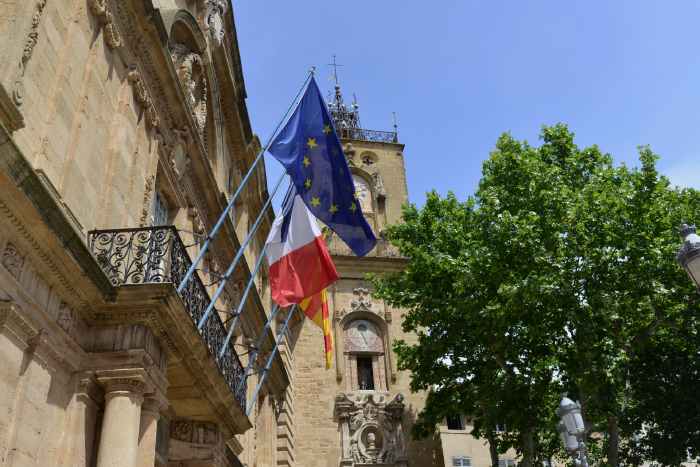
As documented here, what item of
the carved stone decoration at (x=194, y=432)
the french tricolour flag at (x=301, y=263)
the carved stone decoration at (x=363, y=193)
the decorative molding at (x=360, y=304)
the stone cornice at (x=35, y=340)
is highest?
the carved stone decoration at (x=363, y=193)

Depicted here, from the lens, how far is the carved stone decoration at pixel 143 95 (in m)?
12.0

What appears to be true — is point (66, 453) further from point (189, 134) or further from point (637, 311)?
point (637, 311)

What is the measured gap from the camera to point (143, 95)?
12.4 metres

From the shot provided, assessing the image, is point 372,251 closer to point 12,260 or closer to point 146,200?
point 146,200

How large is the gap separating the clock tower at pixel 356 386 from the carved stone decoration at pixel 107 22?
1830 cm

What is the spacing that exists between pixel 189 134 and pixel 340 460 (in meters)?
A: 15.6

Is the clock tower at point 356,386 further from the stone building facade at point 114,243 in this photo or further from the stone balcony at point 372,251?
the stone building facade at point 114,243

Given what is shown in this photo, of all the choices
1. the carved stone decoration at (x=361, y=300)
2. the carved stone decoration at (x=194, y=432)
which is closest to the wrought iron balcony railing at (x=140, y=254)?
the carved stone decoration at (x=194, y=432)

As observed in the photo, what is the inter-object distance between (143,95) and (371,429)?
18252 mm

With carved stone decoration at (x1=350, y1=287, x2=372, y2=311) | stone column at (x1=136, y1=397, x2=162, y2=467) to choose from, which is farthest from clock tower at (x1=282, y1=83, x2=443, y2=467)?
stone column at (x1=136, y1=397, x2=162, y2=467)

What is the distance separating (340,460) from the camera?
25766mm

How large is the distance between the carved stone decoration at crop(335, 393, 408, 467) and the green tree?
425 centimetres

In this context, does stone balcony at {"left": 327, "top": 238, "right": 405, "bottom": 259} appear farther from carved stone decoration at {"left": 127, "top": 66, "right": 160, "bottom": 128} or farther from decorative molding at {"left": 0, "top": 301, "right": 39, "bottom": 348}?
decorative molding at {"left": 0, "top": 301, "right": 39, "bottom": 348}

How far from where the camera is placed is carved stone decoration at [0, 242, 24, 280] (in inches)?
287
